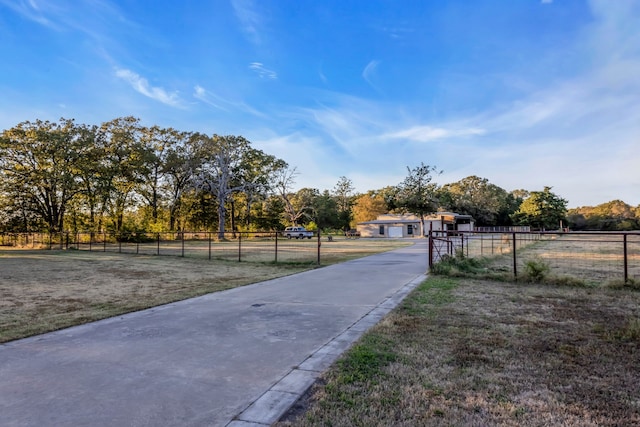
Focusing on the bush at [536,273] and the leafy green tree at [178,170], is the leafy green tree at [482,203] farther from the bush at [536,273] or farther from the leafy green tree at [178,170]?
the bush at [536,273]

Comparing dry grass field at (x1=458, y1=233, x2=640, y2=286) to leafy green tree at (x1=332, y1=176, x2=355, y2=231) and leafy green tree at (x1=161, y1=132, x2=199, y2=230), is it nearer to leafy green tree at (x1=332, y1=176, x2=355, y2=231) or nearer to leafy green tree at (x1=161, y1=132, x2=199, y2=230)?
leafy green tree at (x1=161, y1=132, x2=199, y2=230)

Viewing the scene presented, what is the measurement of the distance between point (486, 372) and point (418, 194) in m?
52.1

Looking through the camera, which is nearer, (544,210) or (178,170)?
(178,170)

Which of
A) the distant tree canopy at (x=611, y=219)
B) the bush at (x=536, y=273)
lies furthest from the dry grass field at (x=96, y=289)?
the distant tree canopy at (x=611, y=219)

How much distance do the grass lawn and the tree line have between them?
88.2 ft

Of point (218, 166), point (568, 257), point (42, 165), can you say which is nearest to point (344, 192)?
point (218, 166)

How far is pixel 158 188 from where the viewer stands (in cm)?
4553

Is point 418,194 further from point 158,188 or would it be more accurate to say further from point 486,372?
point 486,372

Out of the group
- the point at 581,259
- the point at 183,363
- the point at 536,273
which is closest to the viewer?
the point at 183,363

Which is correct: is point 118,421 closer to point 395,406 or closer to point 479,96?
point 395,406

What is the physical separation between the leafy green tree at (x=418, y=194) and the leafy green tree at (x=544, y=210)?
1809cm

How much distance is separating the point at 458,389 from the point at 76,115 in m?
42.9

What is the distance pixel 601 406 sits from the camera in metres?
2.76

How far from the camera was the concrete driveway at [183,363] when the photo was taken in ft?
9.17
